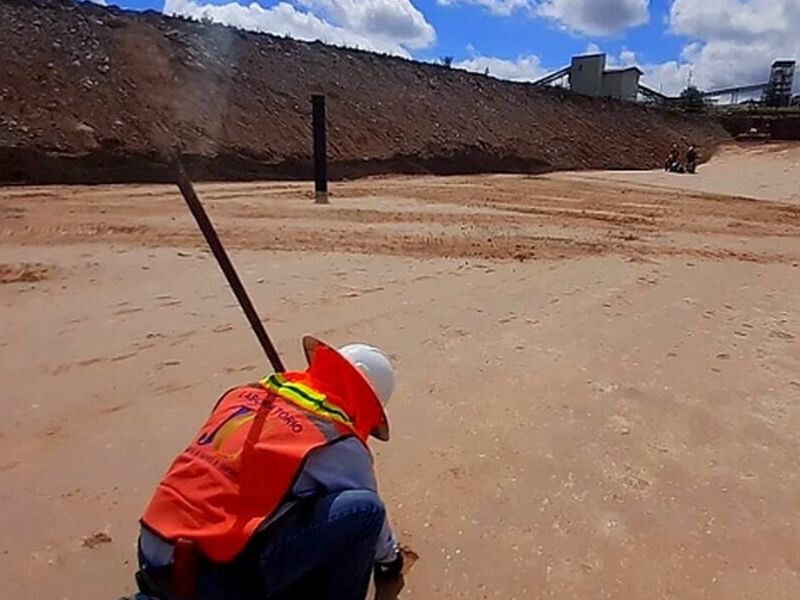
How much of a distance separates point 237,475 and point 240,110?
22.3 metres

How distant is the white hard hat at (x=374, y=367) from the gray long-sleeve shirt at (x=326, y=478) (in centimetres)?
25

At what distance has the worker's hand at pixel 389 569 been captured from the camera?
2534mm

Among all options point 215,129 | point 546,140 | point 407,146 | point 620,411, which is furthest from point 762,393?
point 546,140

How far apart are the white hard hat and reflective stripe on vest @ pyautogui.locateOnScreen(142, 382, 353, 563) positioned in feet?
1.03

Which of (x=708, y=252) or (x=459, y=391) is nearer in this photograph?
(x=459, y=391)

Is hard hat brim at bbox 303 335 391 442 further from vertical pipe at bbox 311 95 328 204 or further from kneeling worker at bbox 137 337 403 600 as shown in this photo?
vertical pipe at bbox 311 95 328 204

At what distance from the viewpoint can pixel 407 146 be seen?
26203mm

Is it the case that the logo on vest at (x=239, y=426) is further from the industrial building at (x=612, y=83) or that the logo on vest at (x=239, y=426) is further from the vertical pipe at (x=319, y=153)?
the industrial building at (x=612, y=83)

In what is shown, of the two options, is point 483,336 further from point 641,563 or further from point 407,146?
point 407,146

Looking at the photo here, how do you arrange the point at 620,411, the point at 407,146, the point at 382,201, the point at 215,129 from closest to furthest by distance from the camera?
1. the point at 620,411
2. the point at 382,201
3. the point at 215,129
4. the point at 407,146

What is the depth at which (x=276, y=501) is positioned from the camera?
186 centimetres

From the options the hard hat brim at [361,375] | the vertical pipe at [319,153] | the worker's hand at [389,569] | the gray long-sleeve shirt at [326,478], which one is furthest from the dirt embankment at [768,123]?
the gray long-sleeve shirt at [326,478]

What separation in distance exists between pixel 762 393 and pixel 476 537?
2475mm

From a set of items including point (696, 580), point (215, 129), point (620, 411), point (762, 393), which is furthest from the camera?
point (215, 129)
